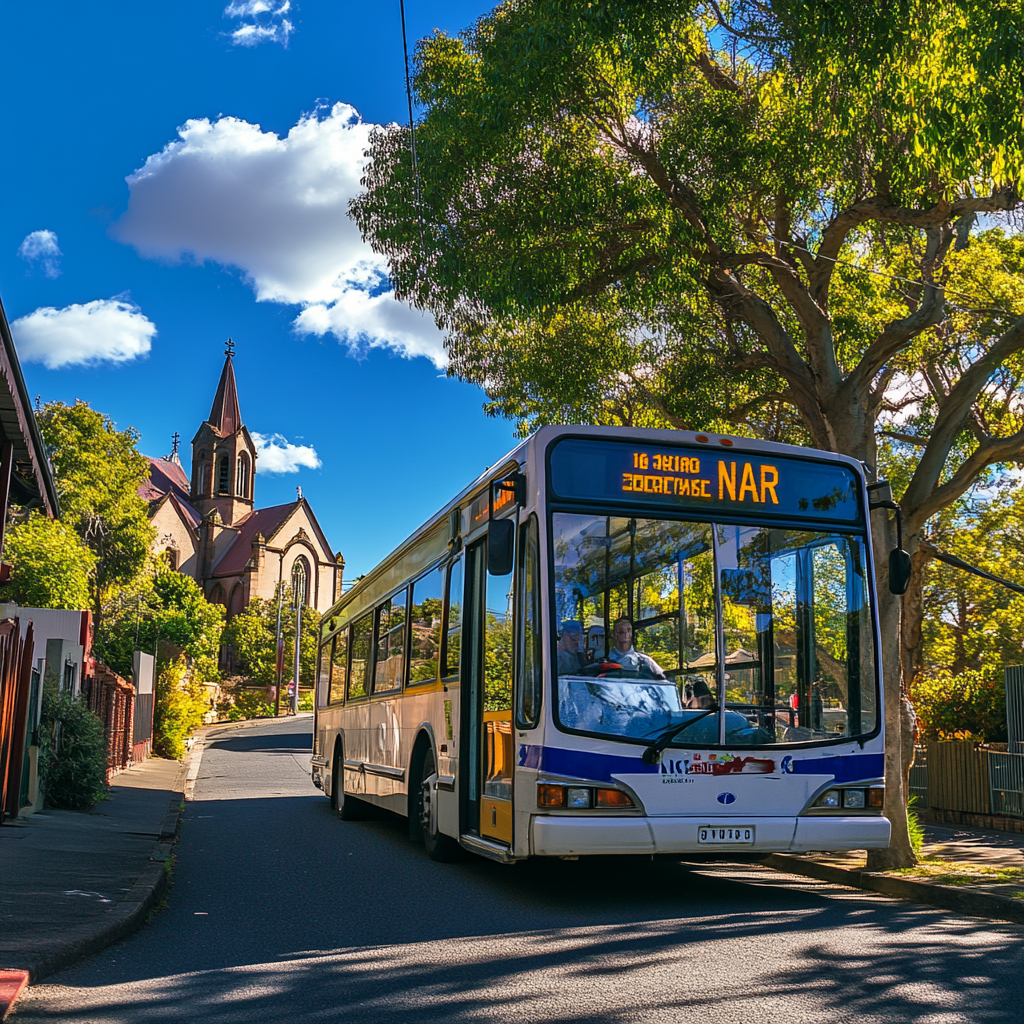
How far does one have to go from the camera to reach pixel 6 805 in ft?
39.7

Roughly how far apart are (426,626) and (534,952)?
16.6ft

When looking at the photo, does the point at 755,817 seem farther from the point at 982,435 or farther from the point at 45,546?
the point at 45,546

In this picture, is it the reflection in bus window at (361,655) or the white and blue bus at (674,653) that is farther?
the reflection in bus window at (361,655)

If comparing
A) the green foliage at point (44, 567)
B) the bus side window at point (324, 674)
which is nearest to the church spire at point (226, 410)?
the green foliage at point (44, 567)

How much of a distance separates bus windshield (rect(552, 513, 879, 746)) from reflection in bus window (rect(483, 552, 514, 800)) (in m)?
0.69

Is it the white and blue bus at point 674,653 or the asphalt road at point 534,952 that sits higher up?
the white and blue bus at point 674,653

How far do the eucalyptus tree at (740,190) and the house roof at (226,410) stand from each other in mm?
75714

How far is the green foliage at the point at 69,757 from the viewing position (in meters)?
14.6

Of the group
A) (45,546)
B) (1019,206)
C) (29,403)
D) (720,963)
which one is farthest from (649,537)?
(45,546)

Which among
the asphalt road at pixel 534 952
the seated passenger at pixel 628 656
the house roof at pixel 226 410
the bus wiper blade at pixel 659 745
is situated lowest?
the asphalt road at pixel 534 952

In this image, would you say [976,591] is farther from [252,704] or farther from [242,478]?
[242,478]

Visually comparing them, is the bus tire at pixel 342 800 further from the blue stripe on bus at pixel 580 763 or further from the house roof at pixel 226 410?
the house roof at pixel 226 410

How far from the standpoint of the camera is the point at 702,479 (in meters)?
8.22

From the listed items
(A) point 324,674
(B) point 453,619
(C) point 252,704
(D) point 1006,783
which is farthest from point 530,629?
(C) point 252,704
